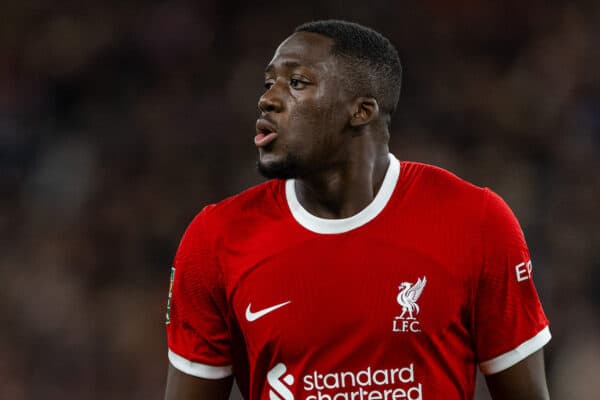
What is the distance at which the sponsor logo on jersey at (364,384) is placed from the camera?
2770mm

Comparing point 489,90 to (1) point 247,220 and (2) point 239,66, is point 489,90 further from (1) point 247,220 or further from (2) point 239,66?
(1) point 247,220

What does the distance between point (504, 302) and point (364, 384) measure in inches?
18.6

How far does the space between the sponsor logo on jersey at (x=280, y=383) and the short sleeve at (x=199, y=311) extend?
0.78 ft

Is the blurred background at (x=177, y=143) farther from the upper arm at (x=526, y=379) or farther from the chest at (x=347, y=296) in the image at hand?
the chest at (x=347, y=296)

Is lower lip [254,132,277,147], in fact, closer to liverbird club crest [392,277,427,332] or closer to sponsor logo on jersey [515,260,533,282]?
liverbird club crest [392,277,427,332]

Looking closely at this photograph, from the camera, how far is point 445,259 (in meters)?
2.84

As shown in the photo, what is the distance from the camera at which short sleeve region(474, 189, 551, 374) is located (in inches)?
112

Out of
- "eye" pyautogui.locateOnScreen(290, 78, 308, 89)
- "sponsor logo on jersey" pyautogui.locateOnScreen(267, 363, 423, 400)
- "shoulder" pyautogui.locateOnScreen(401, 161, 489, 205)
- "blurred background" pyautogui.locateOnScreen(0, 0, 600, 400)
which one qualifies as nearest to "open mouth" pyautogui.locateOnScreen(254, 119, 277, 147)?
"eye" pyautogui.locateOnScreen(290, 78, 308, 89)

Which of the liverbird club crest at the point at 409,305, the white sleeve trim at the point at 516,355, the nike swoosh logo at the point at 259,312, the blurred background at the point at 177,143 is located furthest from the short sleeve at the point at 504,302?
the blurred background at the point at 177,143

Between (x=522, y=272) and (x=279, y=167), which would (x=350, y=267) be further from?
(x=522, y=272)

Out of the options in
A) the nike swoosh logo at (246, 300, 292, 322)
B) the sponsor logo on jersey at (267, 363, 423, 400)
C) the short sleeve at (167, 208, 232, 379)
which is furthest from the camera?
the short sleeve at (167, 208, 232, 379)

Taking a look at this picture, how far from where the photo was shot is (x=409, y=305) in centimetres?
281

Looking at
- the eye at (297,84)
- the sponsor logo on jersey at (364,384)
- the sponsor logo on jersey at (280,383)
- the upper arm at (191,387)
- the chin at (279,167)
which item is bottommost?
the upper arm at (191,387)

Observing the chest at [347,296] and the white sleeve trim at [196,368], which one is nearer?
the chest at [347,296]
